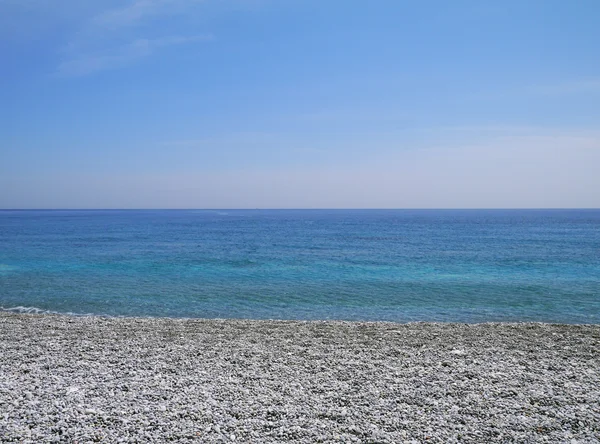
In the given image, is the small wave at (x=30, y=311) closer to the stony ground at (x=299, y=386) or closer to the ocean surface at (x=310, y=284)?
the ocean surface at (x=310, y=284)

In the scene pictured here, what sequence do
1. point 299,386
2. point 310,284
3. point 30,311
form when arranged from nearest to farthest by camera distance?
point 299,386 → point 30,311 → point 310,284

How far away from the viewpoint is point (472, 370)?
880 centimetres

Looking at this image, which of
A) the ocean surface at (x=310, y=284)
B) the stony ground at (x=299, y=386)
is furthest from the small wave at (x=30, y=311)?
the stony ground at (x=299, y=386)

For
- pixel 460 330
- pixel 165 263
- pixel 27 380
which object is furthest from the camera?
pixel 165 263

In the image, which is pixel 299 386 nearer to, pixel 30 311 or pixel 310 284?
pixel 30 311

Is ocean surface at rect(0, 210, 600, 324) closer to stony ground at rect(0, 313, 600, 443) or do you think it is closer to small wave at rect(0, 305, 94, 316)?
small wave at rect(0, 305, 94, 316)

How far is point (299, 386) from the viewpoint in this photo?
7898 millimetres

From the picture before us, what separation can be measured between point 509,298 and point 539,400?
14.6m

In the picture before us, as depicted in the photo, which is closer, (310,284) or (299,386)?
(299,386)

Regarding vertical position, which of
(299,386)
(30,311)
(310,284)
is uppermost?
(299,386)

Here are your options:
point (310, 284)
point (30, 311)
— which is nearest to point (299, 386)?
point (30, 311)

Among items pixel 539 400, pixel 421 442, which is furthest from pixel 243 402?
pixel 539 400

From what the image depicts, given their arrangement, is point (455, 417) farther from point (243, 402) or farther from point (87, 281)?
point (87, 281)

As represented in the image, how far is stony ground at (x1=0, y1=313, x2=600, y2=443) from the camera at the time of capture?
621 centimetres
